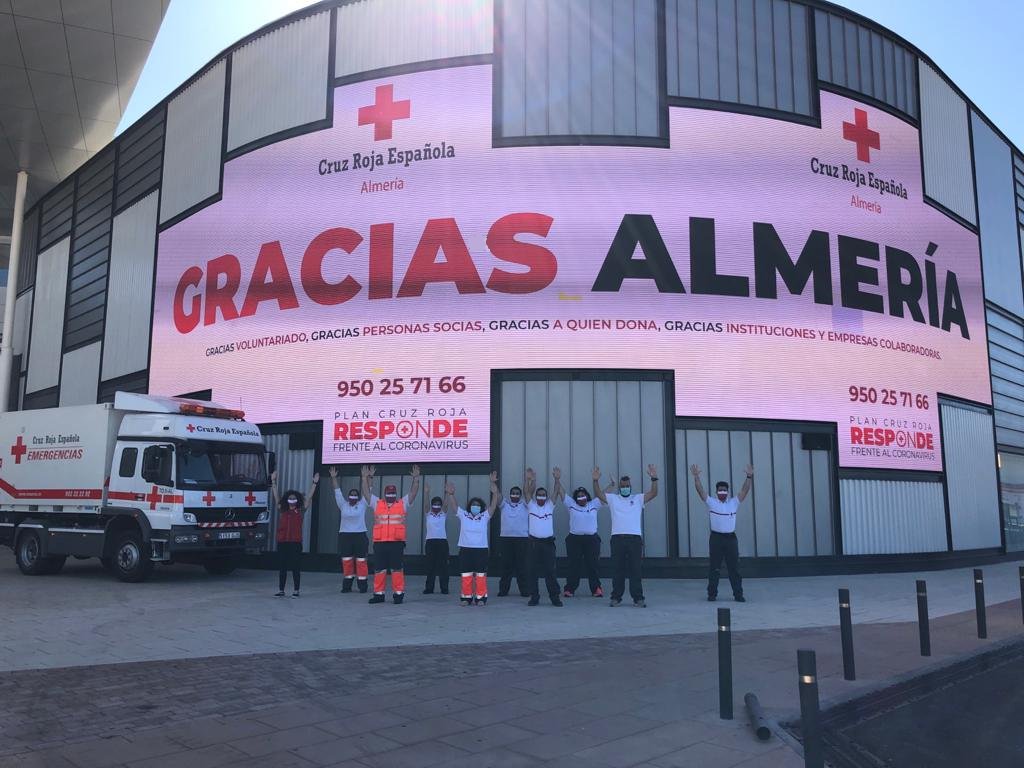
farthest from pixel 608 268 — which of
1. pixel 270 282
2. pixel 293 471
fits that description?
pixel 293 471

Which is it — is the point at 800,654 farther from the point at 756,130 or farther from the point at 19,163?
the point at 19,163

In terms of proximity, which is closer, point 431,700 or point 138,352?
point 431,700

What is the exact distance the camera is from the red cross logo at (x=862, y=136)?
19305mm

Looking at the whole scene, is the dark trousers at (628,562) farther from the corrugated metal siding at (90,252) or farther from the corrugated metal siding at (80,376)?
the corrugated metal siding at (90,252)

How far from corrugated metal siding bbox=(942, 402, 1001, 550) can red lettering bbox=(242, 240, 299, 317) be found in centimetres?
1646

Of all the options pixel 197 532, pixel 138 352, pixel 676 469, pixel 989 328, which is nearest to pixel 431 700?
pixel 197 532

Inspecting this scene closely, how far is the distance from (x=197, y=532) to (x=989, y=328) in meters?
21.8

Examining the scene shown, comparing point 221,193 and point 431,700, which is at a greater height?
point 221,193

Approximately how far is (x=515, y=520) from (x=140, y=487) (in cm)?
731

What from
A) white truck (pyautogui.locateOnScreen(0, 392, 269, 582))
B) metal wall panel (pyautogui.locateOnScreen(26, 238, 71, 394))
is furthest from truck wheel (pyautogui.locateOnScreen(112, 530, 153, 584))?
metal wall panel (pyautogui.locateOnScreen(26, 238, 71, 394))

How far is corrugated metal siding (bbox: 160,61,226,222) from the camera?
21797mm

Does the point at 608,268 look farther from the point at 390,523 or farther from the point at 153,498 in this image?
the point at 153,498

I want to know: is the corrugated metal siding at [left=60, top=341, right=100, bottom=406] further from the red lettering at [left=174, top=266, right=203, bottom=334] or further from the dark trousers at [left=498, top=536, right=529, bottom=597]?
the dark trousers at [left=498, top=536, right=529, bottom=597]

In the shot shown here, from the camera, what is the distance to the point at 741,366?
17.2 m
